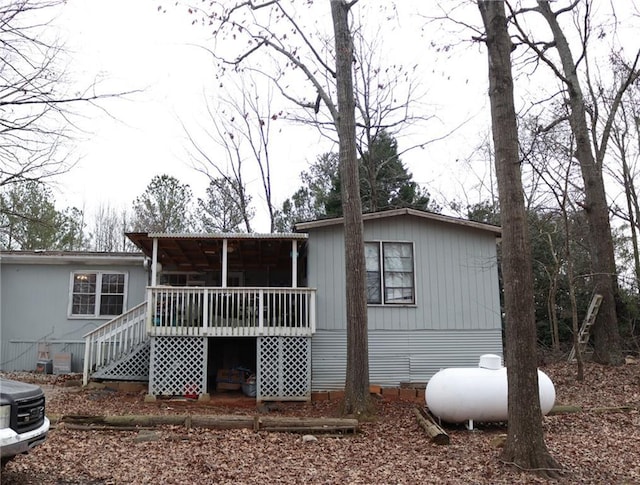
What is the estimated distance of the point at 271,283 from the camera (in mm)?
15000

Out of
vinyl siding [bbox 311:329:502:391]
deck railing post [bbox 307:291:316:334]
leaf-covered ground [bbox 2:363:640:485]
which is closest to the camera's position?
leaf-covered ground [bbox 2:363:640:485]

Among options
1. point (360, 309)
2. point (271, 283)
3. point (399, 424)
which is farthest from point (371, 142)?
point (399, 424)

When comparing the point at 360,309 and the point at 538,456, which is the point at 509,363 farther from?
the point at 360,309

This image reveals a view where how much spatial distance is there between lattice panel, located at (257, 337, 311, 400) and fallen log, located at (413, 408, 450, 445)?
2.95m

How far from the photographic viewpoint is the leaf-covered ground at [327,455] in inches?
223

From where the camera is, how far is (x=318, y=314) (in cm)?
1179

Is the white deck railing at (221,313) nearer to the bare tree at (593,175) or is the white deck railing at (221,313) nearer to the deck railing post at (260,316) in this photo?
the deck railing post at (260,316)

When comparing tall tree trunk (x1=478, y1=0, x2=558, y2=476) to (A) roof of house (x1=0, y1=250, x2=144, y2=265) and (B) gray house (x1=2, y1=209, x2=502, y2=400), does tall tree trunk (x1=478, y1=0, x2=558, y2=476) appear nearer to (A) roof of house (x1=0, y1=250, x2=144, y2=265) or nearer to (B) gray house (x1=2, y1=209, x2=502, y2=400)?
(B) gray house (x1=2, y1=209, x2=502, y2=400)

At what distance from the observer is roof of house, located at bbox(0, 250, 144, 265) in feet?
44.7

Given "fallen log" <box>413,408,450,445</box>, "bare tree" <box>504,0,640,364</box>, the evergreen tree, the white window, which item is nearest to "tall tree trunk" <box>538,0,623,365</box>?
"bare tree" <box>504,0,640,364</box>

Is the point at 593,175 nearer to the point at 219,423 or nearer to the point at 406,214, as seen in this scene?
the point at 406,214

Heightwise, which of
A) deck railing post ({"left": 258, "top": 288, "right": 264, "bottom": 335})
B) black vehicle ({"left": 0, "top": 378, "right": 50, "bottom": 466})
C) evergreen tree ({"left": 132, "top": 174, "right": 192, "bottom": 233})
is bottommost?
black vehicle ({"left": 0, "top": 378, "right": 50, "bottom": 466})

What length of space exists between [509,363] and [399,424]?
3408mm

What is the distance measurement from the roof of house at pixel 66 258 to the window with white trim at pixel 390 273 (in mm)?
6267
